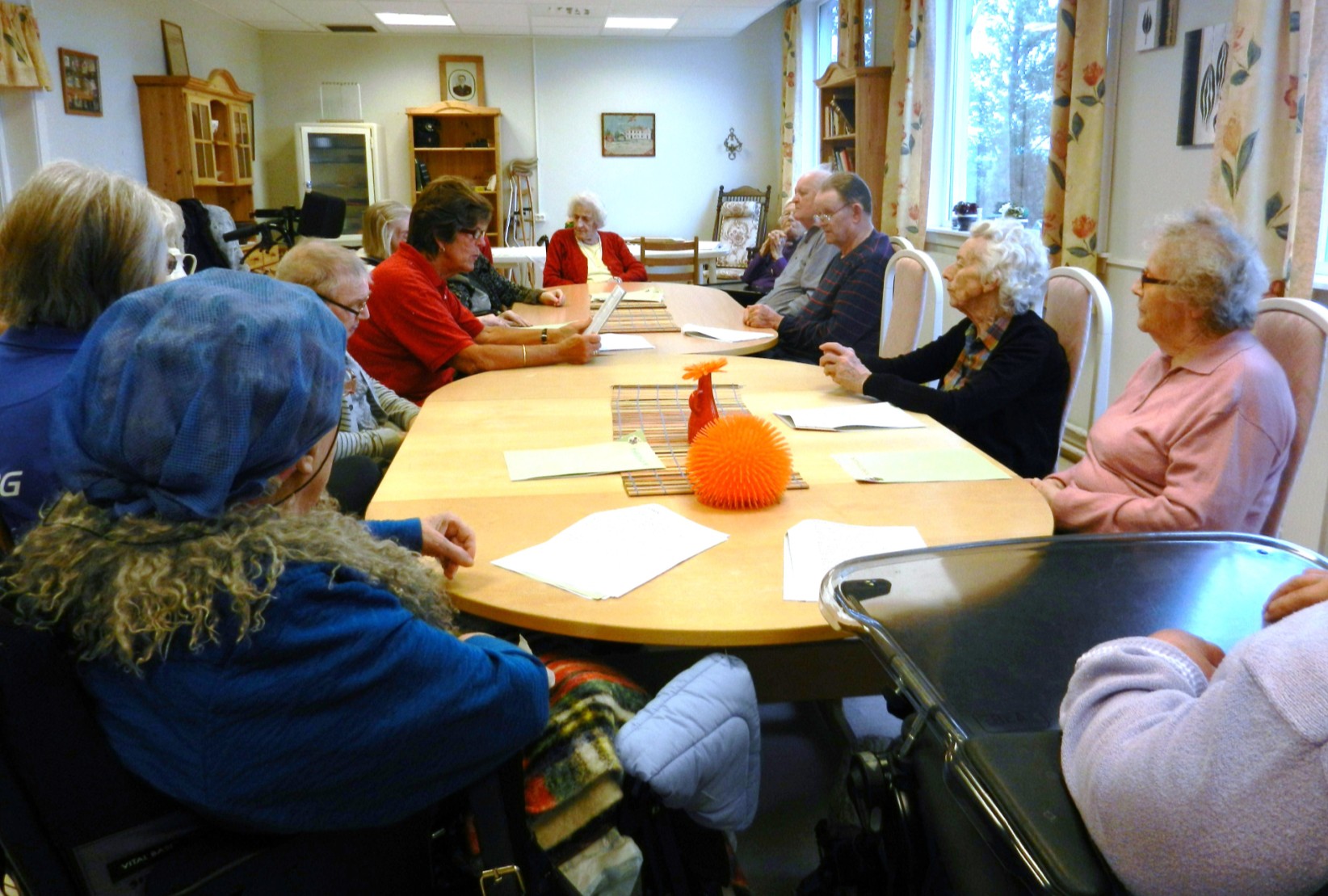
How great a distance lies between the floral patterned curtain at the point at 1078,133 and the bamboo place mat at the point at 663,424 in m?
2.06

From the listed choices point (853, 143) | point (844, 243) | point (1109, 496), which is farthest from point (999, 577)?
point (853, 143)

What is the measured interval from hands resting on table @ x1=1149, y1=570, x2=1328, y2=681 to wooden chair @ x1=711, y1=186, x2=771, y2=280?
786cm

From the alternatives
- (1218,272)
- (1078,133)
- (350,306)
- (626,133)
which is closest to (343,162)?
(626,133)

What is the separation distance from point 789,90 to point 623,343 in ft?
20.7

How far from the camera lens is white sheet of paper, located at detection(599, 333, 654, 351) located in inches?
120

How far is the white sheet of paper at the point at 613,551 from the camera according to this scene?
1.29 meters

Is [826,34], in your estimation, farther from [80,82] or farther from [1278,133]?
[1278,133]

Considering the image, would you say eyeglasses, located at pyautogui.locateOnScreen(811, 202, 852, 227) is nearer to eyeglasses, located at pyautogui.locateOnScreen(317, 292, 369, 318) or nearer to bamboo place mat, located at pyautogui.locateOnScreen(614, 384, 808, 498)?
bamboo place mat, located at pyautogui.locateOnScreen(614, 384, 808, 498)

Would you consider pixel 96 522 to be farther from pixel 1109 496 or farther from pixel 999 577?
pixel 1109 496

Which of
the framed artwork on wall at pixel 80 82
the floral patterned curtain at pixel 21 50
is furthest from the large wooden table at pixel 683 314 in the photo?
the framed artwork on wall at pixel 80 82

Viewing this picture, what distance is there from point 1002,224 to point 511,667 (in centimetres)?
179

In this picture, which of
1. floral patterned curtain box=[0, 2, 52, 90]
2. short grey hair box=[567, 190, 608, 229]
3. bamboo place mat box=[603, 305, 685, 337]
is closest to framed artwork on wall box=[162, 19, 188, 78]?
floral patterned curtain box=[0, 2, 52, 90]

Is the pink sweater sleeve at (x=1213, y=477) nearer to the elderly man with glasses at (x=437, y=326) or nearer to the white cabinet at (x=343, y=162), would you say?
the elderly man with glasses at (x=437, y=326)

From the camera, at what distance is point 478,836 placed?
96cm
